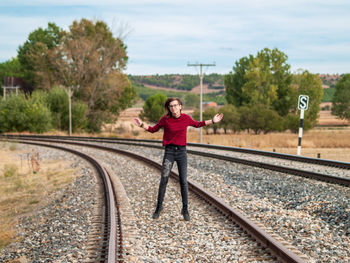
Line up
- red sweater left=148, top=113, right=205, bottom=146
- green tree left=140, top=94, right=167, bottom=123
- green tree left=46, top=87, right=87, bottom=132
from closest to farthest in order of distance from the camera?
red sweater left=148, top=113, right=205, bottom=146
green tree left=46, top=87, right=87, bottom=132
green tree left=140, top=94, right=167, bottom=123

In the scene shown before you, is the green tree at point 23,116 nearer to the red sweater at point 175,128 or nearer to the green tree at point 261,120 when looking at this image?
the green tree at point 261,120

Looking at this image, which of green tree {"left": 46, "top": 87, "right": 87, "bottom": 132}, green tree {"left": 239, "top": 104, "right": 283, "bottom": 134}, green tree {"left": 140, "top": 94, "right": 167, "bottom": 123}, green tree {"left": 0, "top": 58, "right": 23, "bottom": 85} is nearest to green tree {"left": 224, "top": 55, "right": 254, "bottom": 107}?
green tree {"left": 140, "top": 94, "right": 167, "bottom": 123}

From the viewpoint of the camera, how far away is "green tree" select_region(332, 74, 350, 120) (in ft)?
263

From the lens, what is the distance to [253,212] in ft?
22.7

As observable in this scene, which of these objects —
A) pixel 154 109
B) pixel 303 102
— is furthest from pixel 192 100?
pixel 303 102

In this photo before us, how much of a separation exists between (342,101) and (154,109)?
42.9 meters

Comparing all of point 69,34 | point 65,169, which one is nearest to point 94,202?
point 65,169

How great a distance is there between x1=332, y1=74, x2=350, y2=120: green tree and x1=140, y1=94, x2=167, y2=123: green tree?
1572 inches

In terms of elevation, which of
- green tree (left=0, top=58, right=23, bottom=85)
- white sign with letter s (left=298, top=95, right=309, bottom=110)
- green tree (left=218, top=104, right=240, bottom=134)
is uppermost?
green tree (left=0, top=58, right=23, bottom=85)

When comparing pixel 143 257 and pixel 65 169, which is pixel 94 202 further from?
pixel 65 169

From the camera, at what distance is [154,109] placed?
78.9 m

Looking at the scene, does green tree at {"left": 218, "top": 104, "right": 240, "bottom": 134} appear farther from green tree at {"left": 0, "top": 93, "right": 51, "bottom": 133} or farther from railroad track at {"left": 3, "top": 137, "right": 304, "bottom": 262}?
railroad track at {"left": 3, "top": 137, "right": 304, "bottom": 262}

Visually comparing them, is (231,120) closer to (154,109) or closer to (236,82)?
(236,82)

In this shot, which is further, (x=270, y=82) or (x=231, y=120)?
(x=270, y=82)
